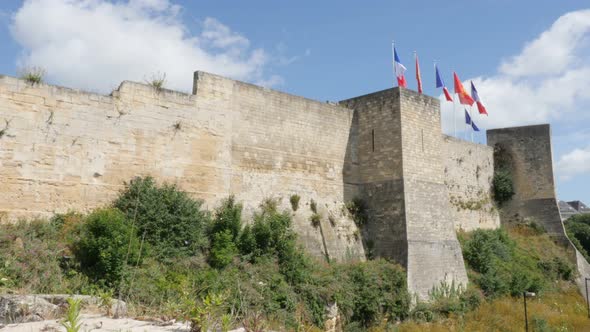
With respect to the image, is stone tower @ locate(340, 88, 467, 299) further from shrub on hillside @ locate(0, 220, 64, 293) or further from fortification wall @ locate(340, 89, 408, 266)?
shrub on hillside @ locate(0, 220, 64, 293)

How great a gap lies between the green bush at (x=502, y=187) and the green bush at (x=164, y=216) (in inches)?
593

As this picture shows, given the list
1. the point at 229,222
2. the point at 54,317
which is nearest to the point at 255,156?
the point at 229,222

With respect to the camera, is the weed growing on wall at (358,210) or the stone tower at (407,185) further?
the weed growing on wall at (358,210)

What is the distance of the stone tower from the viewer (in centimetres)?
1363

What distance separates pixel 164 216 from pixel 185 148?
5.90 ft

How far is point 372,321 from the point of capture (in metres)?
12.0

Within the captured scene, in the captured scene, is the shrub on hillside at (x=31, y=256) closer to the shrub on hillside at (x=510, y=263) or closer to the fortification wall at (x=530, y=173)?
the shrub on hillside at (x=510, y=263)

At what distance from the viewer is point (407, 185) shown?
13.8 m

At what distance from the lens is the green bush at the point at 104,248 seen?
8609mm

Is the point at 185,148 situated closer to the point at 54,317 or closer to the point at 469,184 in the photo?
the point at 54,317

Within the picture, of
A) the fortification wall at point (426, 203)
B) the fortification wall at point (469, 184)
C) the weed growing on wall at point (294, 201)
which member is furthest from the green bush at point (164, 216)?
the fortification wall at point (469, 184)

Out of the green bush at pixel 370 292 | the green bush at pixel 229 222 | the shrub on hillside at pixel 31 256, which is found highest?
the green bush at pixel 229 222

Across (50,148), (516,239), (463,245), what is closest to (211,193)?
(50,148)

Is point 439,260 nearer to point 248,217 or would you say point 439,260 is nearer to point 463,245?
point 463,245
